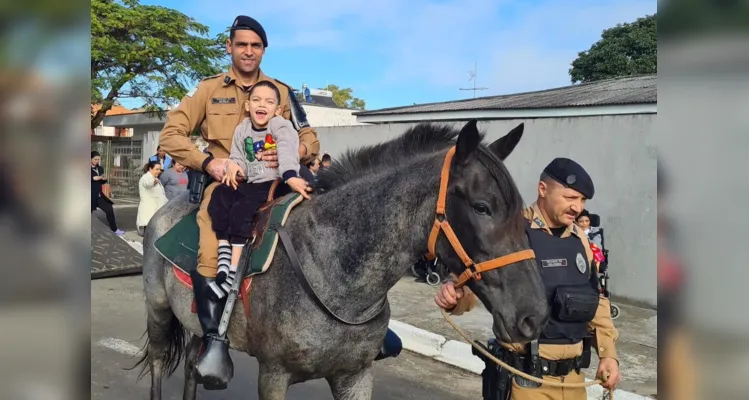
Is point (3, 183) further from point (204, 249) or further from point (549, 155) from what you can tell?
point (549, 155)

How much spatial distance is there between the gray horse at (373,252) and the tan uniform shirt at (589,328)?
0.41 meters

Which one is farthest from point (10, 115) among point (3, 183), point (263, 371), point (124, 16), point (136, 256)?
point (124, 16)

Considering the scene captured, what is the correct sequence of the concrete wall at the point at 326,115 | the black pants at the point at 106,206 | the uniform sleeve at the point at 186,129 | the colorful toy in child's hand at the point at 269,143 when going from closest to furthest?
1. the colorful toy in child's hand at the point at 269,143
2. the uniform sleeve at the point at 186,129
3. the black pants at the point at 106,206
4. the concrete wall at the point at 326,115

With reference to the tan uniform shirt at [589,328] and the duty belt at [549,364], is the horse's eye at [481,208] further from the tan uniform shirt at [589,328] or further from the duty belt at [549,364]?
the duty belt at [549,364]

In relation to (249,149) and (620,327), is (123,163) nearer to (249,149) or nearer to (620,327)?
(620,327)

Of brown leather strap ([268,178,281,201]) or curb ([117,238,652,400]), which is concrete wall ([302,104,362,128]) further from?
brown leather strap ([268,178,281,201])

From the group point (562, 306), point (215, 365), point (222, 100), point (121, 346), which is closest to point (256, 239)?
point (215, 365)

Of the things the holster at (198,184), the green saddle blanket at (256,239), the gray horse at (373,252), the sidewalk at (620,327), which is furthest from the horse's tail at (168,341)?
the sidewalk at (620,327)

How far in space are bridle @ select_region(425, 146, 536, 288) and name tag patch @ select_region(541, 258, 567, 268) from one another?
51 cm

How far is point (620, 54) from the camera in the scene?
29.4 m

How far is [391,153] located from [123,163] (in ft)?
73.3

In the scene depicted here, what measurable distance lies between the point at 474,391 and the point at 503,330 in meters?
2.97

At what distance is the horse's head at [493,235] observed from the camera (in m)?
2.20

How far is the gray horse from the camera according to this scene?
7.40 feet
